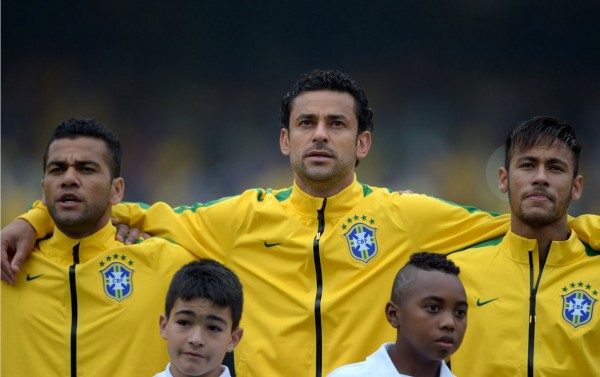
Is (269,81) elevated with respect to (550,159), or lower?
elevated

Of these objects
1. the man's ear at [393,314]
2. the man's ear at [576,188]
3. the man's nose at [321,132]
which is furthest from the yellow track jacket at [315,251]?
the man's ear at [393,314]

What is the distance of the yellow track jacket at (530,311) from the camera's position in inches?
167

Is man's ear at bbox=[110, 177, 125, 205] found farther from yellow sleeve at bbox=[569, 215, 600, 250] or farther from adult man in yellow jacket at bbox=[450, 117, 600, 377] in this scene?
yellow sleeve at bbox=[569, 215, 600, 250]

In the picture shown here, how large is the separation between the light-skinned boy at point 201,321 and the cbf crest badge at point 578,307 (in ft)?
4.80

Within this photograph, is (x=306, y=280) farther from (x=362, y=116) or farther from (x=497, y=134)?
(x=497, y=134)

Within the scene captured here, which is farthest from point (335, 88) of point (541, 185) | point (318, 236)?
point (541, 185)

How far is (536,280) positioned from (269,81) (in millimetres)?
4176

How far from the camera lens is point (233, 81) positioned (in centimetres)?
813

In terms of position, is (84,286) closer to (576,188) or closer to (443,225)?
(443,225)

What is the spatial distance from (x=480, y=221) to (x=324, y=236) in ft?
Answer: 2.51

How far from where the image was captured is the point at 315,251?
459cm

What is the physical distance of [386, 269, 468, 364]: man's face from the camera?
3.83 metres

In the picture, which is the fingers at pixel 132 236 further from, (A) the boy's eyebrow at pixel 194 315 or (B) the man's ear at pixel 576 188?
(B) the man's ear at pixel 576 188

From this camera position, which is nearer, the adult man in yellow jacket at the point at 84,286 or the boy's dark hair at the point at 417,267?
the boy's dark hair at the point at 417,267
